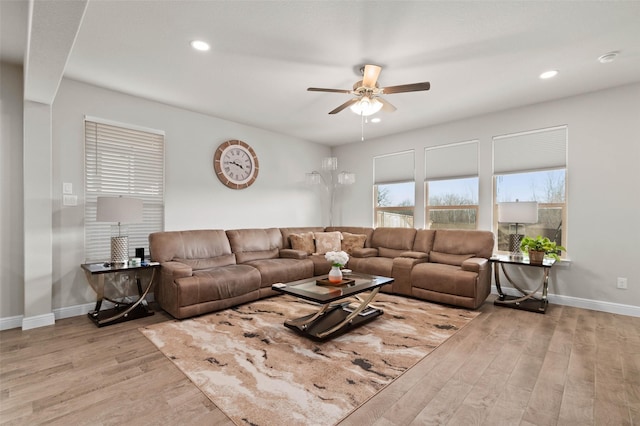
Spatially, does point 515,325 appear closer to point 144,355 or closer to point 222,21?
point 144,355

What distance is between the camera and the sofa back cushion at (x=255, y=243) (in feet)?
14.9

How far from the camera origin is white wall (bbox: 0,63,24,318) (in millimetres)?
3027

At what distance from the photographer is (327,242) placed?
5266 mm

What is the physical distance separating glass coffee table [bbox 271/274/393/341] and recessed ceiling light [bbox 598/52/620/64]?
306 cm

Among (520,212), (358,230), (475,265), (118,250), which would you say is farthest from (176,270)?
(520,212)

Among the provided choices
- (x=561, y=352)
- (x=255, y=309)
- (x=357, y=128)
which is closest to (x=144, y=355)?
(x=255, y=309)

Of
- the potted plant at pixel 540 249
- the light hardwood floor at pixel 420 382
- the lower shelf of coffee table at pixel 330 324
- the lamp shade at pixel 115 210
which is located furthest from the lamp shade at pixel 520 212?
the lamp shade at pixel 115 210

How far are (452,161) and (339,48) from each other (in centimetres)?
311

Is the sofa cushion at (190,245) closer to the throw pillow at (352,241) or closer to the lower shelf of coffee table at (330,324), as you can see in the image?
the lower shelf of coffee table at (330,324)

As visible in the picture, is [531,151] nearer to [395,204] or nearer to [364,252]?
[395,204]

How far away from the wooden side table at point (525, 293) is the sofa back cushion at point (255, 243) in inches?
130

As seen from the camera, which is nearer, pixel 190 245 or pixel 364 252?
pixel 190 245

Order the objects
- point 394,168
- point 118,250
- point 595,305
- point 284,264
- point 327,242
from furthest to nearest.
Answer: point 394,168 → point 327,242 → point 284,264 → point 595,305 → point 118,250

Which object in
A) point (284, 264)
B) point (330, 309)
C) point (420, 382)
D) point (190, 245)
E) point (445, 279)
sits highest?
point (190, 245)
